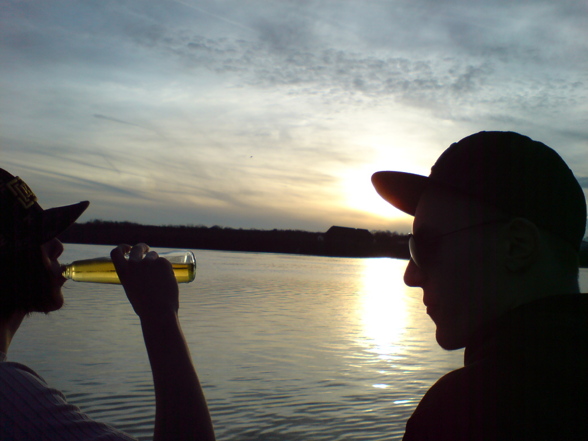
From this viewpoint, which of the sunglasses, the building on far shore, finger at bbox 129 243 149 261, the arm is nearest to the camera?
the arm

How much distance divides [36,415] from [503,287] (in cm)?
120

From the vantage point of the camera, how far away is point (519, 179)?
57.3 inches

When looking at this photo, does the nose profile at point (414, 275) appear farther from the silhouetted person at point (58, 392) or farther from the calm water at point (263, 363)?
the calm water at point (263, 363)

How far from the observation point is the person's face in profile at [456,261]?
1481mm

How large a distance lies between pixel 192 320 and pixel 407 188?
29.5 ft

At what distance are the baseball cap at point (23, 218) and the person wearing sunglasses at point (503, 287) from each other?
1.13m

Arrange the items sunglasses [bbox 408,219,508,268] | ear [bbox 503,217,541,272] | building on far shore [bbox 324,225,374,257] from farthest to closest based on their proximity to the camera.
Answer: building on far shore [bbox 324,225,374,257], sunglasses [bbox 408,219,508,268], ear [bbox 503,217,541,272]

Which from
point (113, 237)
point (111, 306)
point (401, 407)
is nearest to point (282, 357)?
point (401, 407)

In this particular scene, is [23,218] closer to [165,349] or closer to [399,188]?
[165,349]

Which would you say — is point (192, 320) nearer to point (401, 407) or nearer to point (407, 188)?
point (401, 407)

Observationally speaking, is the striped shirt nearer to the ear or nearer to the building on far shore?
the ear

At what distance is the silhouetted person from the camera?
1.33 metres

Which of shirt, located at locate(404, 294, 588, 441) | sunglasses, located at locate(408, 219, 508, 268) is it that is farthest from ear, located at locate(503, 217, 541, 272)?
shirt, located at locate(404, 294, 588, 441)

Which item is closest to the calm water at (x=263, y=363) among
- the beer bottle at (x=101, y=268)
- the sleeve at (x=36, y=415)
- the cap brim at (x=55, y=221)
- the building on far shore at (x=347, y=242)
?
the beer bottle at (x=101, y=268)
